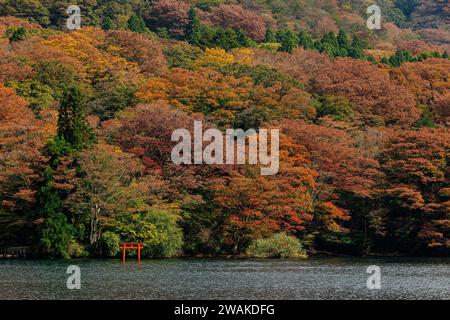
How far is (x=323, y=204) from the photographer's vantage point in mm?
56594

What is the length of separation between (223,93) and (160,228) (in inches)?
702

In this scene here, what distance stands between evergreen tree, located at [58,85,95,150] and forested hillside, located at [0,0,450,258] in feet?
0.25

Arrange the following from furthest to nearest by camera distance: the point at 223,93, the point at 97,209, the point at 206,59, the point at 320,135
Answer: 1. the point at 206,59
2. the point at 223,93
3. the point at 320,135
4. the point at 97,209

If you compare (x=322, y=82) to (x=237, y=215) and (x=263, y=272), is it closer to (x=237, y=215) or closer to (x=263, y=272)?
(x=237, y=215)

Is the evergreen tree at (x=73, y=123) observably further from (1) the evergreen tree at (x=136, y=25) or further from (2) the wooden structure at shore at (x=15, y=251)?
(1) the evergreen tree at (x=136, y=25)

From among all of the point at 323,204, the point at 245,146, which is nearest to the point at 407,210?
the point at 323,204

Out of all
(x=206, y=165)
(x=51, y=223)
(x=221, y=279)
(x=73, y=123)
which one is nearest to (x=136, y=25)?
(x=206, y=165)

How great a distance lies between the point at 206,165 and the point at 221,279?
58.0 feet

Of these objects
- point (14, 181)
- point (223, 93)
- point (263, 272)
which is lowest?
point (263, 272)

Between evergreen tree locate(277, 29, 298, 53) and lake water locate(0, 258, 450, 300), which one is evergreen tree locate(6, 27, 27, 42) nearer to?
evergreen tree locate(277, 29, 298, 53)

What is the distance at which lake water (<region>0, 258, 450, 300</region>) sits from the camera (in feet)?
112

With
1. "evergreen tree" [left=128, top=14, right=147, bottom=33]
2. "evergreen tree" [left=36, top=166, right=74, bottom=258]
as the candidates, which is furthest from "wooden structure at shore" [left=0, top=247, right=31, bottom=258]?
"evergreen tree" [left=128, top=14, right=147, bottom=33]

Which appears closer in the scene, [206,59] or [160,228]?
[160,228]

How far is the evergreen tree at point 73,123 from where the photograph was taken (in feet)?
172
